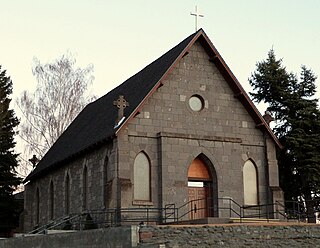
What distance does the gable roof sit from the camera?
27.9m

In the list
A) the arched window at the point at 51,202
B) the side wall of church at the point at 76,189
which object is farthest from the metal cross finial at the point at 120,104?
the arched window at the point at 51,202

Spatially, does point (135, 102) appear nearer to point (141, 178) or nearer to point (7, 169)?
point (141, 178)

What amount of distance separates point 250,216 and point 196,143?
409cm

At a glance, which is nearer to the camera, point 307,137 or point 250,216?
point 250,216

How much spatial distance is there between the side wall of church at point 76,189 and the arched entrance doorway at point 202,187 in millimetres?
3916

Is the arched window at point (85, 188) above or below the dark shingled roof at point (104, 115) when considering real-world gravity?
below

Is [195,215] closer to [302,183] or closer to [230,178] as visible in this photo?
[230,178]

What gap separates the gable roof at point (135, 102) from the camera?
27906mm

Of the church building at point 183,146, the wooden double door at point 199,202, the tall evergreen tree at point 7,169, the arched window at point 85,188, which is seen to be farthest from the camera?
the tall evergreen tree at point 7,169

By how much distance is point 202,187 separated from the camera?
94.4 ft

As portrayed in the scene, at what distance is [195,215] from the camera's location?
28.1 metres

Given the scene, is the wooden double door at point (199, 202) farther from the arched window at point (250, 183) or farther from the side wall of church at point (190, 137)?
the arched window at point (250, 183)

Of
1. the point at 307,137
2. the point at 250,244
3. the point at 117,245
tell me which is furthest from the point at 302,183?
the point at 117,245

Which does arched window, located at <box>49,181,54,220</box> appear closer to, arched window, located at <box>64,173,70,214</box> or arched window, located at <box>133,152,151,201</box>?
arched window, located at <box>64,173,70,214</box>
